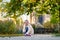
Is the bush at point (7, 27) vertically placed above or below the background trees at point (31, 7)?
below

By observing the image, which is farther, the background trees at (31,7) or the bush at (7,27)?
the bush at (7,27)

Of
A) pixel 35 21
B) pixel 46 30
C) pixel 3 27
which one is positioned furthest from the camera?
pixel 35 21

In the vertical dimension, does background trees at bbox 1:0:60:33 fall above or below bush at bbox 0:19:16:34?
above

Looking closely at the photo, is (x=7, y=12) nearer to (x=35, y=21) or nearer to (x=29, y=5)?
(x=29, y=5)

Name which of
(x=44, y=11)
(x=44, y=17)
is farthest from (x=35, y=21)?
(x=44, y=11)

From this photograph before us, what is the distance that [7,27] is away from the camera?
1133 cm

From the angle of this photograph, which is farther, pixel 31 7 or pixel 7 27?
pixel 7 27

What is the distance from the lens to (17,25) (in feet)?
38.6

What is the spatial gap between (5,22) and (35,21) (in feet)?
13.3

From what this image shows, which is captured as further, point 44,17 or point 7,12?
point 44,17

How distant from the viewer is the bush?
10969 mm

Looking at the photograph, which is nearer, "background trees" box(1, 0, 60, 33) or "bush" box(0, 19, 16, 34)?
"background trees" box(1, 0, 60, 33)

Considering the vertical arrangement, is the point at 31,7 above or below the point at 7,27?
above

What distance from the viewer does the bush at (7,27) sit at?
10969 mm
